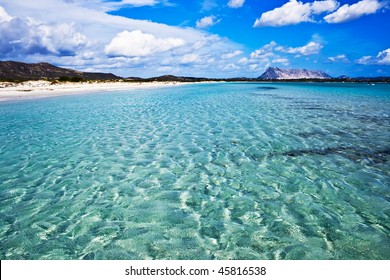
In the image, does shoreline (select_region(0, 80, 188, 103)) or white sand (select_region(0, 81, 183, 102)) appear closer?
shoreline (select_region(0, 80, 188, 103))

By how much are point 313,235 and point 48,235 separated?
218 inches

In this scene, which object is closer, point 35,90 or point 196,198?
point 196,198

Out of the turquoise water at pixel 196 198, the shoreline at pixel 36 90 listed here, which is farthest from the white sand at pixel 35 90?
the turquoise water at pixel 196 198

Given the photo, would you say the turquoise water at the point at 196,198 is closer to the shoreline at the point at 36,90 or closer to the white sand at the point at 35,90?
the shoreline at the point at 36,90

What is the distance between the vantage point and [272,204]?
693 cm

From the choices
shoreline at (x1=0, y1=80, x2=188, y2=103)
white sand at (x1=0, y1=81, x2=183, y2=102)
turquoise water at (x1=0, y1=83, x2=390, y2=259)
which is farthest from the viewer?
white sand at (x1=0, y1=81, x2=183, y2=102)

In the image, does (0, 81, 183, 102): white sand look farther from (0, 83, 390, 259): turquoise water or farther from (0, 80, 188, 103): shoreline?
(0, 83, 390, 259): turquoise water

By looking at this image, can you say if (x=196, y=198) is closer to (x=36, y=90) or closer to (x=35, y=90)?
(x=35, y=90)

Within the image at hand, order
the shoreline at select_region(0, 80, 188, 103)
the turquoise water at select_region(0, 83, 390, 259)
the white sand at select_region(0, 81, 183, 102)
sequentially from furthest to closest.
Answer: the white sand at select_region(0, 81, 183, 102), the shoreline at select_region(0, 80, 188, 103), the turquoise water at select_region(0, 83, 390, 259)

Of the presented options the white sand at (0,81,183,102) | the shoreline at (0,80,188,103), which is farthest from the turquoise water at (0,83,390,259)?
the white sand at (0,81,183,102)

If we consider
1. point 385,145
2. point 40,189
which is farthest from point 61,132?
point 385,145

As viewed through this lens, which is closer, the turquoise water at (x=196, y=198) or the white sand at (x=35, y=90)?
the turquoise water at (x=196, y=198)

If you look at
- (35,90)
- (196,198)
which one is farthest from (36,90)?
(196,198)
